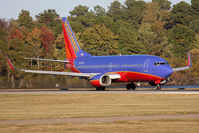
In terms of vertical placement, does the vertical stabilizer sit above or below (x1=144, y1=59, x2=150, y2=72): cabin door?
above

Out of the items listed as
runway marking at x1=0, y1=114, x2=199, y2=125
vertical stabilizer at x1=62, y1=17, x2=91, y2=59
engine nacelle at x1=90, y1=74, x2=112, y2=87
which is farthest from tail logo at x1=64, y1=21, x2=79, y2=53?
runway marking at x1=0, y1=114, x2=199, y2=125

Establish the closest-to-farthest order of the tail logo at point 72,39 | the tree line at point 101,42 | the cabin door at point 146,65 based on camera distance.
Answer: the cabin door at point 146,65, the tail logo at point 72,39, the tree line at point 101,42

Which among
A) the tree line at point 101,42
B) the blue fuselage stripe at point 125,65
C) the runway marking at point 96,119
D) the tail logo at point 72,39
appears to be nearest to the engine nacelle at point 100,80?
the blue fuselage stripe at point 125,65

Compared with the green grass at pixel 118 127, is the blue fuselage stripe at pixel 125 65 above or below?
above

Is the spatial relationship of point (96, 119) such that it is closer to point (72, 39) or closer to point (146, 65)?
point (146, 65)

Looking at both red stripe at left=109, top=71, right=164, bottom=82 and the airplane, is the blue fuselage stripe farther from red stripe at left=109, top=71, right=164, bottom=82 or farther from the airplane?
red stripe at left=109, top=71, right=164, bottom=82

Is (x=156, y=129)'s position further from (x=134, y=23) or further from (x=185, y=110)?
(x=134, y=23)

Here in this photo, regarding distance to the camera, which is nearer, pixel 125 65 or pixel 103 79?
pixel 125 65

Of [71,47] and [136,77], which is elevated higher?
[71,47]

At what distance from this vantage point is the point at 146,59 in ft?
189

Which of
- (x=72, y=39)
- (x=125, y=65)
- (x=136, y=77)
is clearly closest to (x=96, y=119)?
(x=136, y=77)

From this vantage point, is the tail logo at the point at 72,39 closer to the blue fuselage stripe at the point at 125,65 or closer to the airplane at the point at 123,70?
the blue fuselage stripe at the point at 125,65

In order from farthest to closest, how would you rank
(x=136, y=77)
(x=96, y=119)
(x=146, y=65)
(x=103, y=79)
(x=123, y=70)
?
(x=103, y=79)
(x=123, y=70)
(x=136, y=77)
(x=146, y=65)
(x=96, y=119)

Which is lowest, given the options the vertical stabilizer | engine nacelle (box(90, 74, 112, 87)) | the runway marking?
the runway marking
